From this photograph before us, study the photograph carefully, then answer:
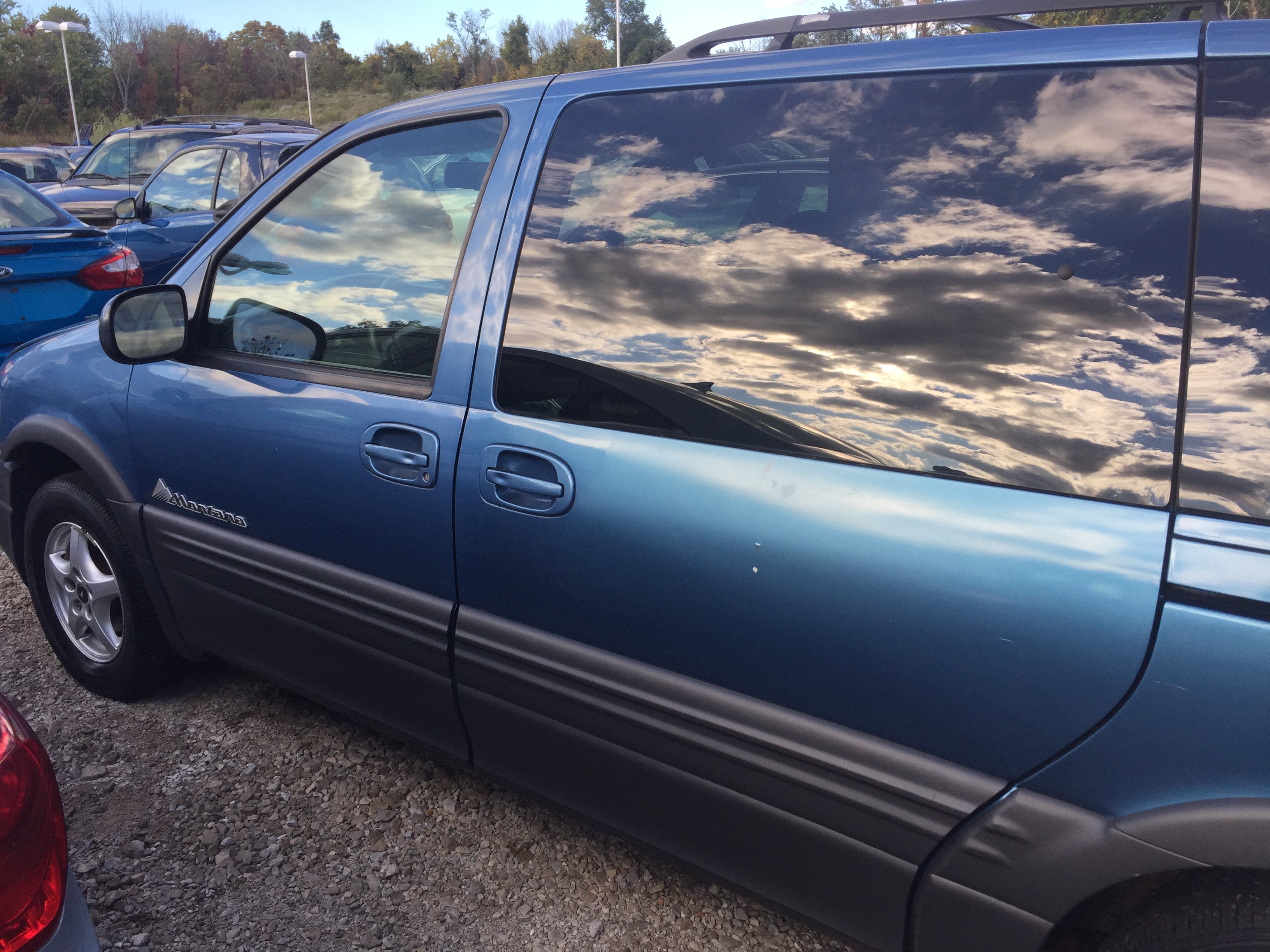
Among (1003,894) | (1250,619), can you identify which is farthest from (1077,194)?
(1003,894)

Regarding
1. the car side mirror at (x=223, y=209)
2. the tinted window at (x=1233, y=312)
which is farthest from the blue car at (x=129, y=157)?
the tinted window at (x=1233, y=312)

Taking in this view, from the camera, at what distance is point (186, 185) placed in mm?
8312

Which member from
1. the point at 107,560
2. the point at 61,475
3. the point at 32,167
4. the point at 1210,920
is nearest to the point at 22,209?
the point at 61,475

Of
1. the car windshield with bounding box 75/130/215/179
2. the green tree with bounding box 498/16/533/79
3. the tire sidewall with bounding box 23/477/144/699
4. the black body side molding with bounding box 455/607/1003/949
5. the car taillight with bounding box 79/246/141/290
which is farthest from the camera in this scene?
the green tree with bounding box 498/16/533/79

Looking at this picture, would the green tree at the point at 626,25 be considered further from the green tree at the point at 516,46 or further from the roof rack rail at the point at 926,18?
the roof rack rail at the point at 926,18

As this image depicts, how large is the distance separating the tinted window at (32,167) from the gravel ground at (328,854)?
15.5 metres

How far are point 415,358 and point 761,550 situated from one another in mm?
953

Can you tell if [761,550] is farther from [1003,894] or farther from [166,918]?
[166,918]

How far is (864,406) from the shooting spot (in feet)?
4.80

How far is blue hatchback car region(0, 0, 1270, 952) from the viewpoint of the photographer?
121cm

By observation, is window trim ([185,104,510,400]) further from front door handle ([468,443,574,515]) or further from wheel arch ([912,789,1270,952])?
wheel arch ([912,789,1270,952])

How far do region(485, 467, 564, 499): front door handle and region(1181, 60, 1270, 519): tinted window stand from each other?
3.39 feet

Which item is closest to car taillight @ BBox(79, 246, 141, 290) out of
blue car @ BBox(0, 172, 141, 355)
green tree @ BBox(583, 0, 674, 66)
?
blue car @ BBox(0, 172, 141, 355)

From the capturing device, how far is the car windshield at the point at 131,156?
10906mm
